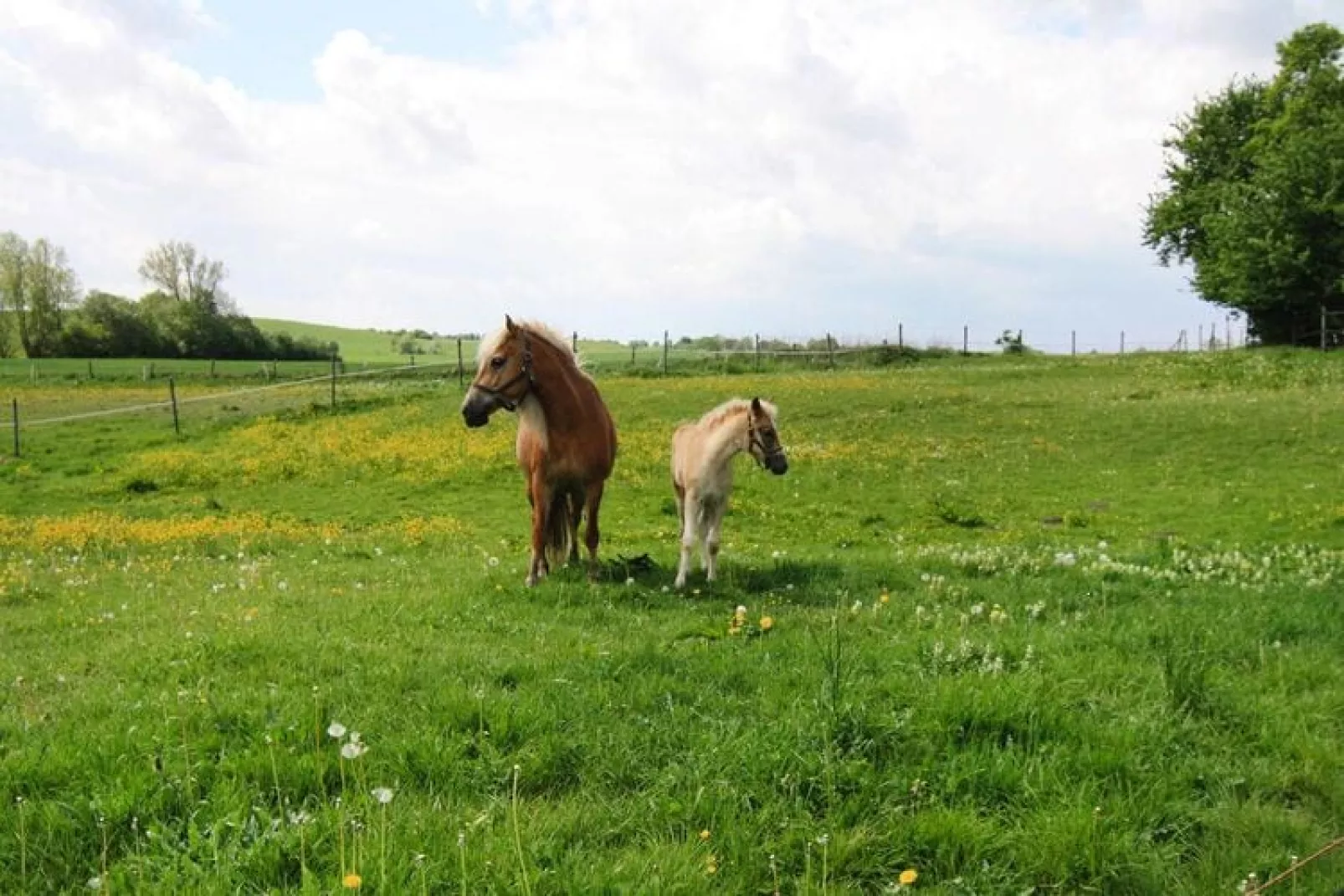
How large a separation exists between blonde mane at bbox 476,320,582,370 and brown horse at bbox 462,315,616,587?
1 centimetres

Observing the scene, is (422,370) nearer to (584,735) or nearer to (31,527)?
(31,527)

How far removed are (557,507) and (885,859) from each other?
762cm

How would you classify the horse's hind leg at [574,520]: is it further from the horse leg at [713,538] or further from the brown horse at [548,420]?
the horse leg at [713,538]

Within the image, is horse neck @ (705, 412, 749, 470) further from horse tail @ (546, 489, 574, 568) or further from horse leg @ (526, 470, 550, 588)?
horse leg @ (526, 470, 550, 588)

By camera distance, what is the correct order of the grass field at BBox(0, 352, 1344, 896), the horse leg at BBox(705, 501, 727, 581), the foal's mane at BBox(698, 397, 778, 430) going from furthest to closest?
1. the horse leg at BBox(705, 501, 727, 581)
2. the foal's mane at BBox(698, 397, 778, 430)
3. the grass field at BBox(0, 352, 1344, 896)

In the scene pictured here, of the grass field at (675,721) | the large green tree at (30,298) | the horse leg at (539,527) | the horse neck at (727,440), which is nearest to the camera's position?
the grass field at (675,721)

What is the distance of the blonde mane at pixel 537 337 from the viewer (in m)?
10.4

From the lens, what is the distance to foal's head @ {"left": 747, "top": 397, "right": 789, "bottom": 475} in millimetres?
10516

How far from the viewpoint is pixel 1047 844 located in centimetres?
436

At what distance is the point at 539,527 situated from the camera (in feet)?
35.2

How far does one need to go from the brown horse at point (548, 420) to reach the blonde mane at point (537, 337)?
0.01 meters

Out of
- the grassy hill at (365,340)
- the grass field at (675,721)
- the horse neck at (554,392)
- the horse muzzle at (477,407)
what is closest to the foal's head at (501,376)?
the horse muzzle at (477,407)

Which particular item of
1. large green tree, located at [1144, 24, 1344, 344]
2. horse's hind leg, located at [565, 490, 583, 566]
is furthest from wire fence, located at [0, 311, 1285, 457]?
horse's hind leg, located at [565, 490, 583, 566]

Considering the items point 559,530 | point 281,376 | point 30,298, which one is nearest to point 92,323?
point 30,298
